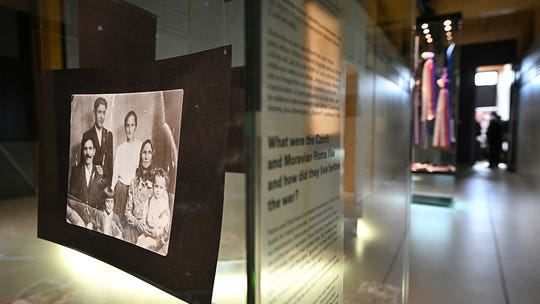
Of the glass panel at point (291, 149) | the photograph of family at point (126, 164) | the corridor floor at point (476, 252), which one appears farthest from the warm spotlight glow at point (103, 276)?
the corridor floor at point (476, 252)

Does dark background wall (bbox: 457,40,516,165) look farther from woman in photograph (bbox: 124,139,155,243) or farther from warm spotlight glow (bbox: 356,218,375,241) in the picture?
woman in photograph (bbox: 124,139,155,243)

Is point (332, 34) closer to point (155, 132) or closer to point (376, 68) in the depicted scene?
Answer: point (155, 132)

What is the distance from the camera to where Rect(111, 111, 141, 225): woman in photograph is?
87 cm

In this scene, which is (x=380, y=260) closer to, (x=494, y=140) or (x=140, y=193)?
(x=140, y=193)

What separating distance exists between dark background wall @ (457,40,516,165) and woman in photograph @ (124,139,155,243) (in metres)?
9.68

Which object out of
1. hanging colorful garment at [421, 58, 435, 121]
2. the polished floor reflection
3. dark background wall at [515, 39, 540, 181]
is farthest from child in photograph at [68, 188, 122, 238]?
dark background wall at [515, 39, 540, 181]

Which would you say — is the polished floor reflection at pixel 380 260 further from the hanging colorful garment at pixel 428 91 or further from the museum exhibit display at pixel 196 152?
the hanging colorful garment at pixel 428 91

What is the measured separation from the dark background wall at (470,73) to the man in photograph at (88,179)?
970 cm

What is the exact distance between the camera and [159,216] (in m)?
0.82

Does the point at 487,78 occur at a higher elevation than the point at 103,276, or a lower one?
higher

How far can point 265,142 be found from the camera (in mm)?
423

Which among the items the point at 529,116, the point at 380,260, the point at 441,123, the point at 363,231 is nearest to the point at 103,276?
the point at 380,260

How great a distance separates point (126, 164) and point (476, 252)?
98.8 inches

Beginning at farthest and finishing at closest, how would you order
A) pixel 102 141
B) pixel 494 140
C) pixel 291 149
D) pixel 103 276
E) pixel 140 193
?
pixel 494 140
pixel 103 276
pixel 102 141
pixel 140 193
pixel 291 149
